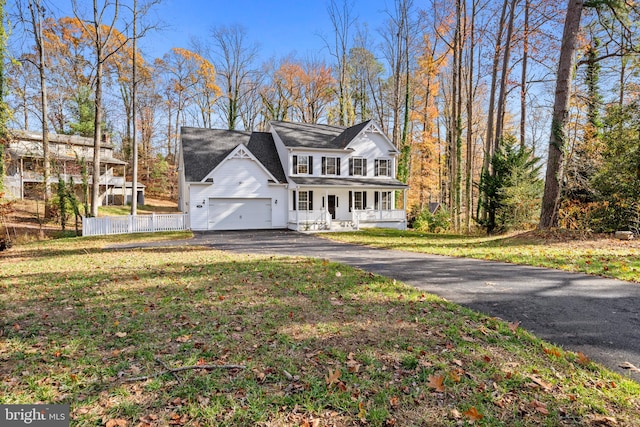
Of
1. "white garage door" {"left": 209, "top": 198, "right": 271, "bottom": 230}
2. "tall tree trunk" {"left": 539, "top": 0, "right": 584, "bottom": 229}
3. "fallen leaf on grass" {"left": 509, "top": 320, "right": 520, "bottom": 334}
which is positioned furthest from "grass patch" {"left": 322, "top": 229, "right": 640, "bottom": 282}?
"white garage door" {"left": 209, "top": 198, "right": 271, "bottom": 230}

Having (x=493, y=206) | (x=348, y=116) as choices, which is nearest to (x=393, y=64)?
(x=348, y=116)

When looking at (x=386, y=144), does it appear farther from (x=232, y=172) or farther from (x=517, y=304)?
(x=517, y=304)

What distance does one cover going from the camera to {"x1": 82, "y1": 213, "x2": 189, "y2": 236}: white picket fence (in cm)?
1734

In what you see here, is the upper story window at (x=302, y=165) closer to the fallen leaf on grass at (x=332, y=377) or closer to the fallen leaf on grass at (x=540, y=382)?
the fallen leaf on grass at (x=332, y=377)

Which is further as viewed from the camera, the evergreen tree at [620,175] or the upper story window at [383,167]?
the upper story window at [383,167]

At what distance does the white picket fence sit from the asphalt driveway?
1445 cm

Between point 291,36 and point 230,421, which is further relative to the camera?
point 291,36

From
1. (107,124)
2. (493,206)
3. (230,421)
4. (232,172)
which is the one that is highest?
(107,124)

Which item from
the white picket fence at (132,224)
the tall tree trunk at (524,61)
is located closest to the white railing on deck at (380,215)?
the tall tree trunk at (524,61)

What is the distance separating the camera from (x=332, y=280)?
266 inches

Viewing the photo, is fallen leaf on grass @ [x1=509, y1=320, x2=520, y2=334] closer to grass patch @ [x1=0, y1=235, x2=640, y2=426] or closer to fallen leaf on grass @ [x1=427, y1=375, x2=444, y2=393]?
grass patch @ [x1=0, y1=235, x2=640, y2=426]

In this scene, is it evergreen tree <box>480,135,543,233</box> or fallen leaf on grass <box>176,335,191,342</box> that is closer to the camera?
fallen leaf on grass <box>176,335,191,342</box>

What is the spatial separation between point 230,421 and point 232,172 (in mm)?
19551

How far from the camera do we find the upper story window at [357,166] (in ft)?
79.0
